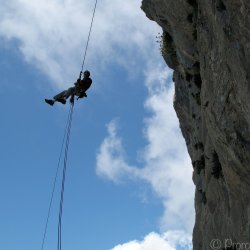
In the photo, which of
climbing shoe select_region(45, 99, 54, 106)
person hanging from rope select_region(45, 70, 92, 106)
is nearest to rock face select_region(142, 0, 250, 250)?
person hanging from rope select_region(45, 70, 92, 106)

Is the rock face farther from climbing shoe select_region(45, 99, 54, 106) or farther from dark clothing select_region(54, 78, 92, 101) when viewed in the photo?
climbing shoe select_region(45, 99, 54, 106)

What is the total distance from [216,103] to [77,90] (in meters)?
8.47

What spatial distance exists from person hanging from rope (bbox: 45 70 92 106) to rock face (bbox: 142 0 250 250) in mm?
4311

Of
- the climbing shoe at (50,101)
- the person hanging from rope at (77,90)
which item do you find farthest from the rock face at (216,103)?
the climbing shoe at (50,101)

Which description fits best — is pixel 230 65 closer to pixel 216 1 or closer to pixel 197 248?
pixel 216 1

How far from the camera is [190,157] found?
2355cm

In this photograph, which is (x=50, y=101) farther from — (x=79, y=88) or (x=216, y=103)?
(x=216, y=103)

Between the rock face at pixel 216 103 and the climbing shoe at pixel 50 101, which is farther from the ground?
the climbing shoe at pixel 50 101

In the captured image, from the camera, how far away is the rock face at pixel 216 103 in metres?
14.9

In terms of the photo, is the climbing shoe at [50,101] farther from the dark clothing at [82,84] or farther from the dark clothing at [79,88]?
the dark clothing at [82,84]

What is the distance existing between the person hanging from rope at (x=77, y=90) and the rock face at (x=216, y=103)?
4.31m

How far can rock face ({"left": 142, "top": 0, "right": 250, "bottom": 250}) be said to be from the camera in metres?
14.9

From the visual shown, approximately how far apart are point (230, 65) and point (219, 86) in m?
1.27

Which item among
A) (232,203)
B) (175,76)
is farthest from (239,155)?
(175,76)
